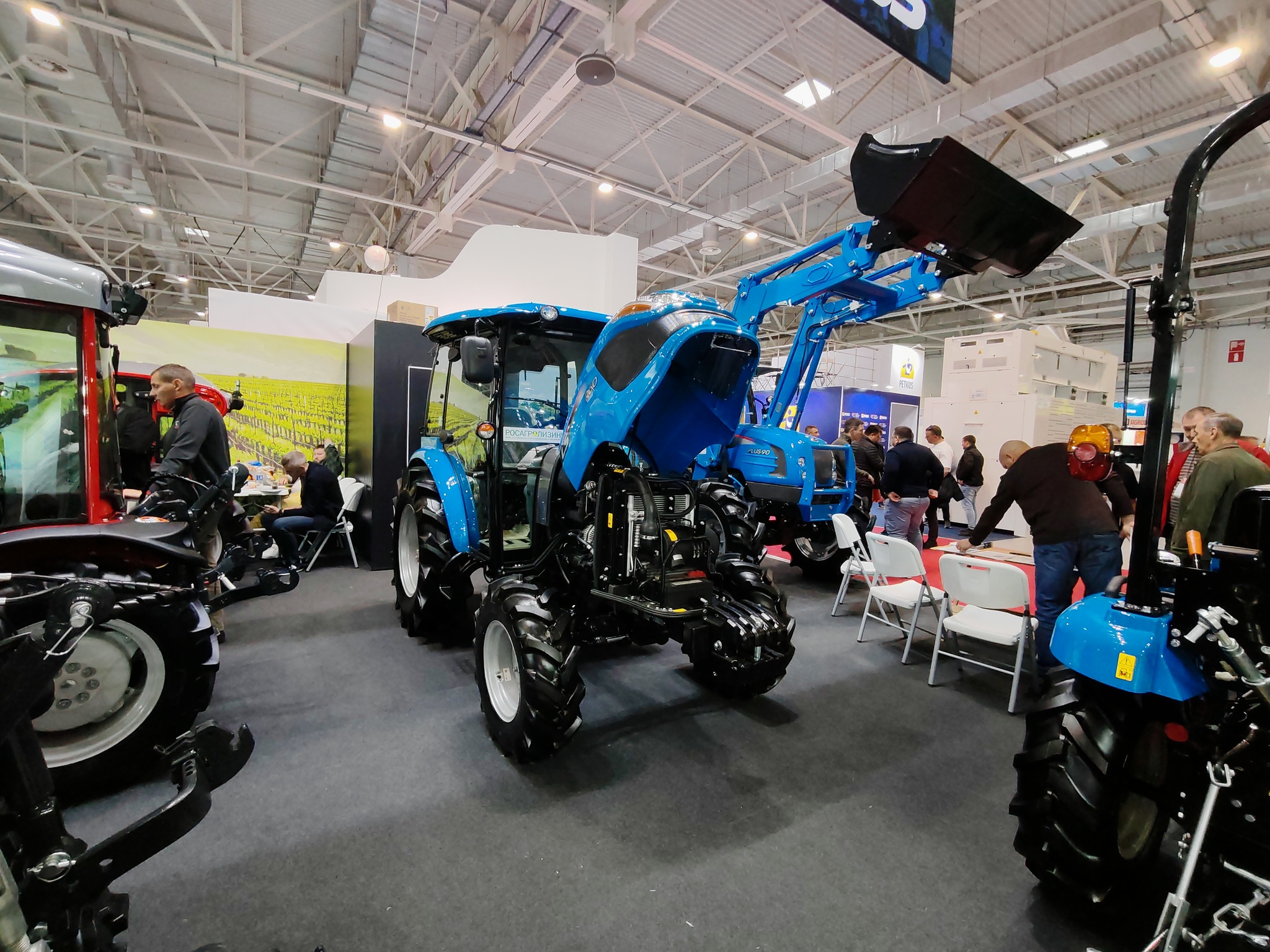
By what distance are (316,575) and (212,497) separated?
9.46ft

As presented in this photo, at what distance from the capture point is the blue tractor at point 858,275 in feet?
9.53

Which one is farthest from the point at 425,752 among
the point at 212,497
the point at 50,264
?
the point at 50,264

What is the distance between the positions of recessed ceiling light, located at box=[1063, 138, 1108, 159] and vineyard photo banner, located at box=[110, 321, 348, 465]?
29.3ft

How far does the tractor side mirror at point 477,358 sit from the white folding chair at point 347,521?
12.9 ft

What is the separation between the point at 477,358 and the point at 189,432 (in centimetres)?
199

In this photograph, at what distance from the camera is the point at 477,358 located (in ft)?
9.07

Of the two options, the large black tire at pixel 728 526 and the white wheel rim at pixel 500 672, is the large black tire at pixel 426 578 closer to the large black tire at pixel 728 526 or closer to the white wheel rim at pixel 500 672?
the white wheel rim at pixel 500 672

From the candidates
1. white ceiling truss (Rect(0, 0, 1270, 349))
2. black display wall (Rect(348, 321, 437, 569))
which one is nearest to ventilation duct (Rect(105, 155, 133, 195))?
white ceiling truss (Rect(0, 0, 1270, 349))

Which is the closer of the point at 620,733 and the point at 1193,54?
the point at 620,733

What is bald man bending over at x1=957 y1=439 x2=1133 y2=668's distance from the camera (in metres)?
3.27

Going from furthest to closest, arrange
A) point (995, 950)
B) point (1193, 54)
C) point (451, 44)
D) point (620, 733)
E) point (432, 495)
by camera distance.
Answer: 1. point (451, 44)
2. point (1193, 54)
3. point (432, 495)
4. point (620, 733)
5. point (995, 950)

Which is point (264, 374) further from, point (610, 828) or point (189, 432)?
point (610, 828)

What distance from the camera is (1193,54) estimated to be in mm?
5297

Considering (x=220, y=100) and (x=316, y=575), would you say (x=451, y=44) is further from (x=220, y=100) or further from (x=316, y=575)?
(x=316, y=575)
